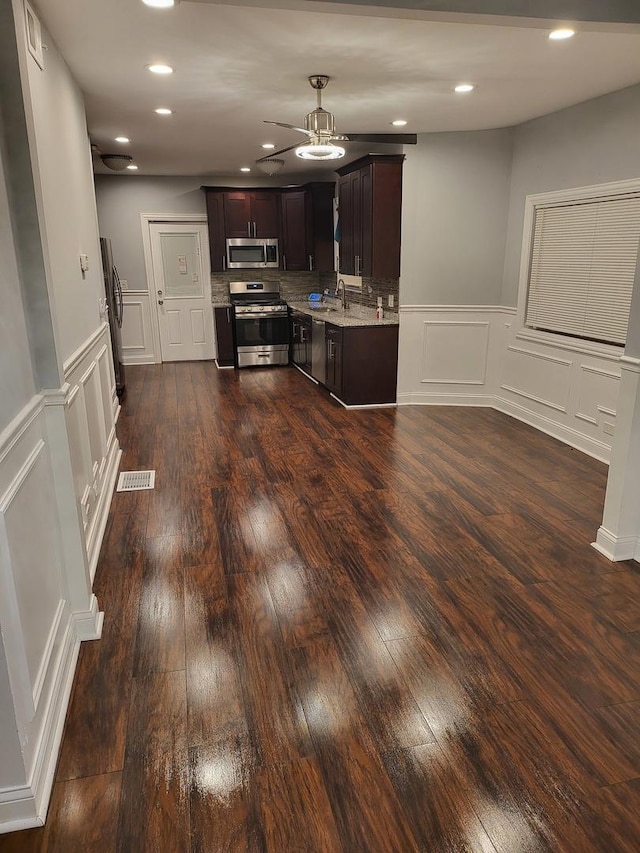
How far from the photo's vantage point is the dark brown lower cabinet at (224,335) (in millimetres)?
8414

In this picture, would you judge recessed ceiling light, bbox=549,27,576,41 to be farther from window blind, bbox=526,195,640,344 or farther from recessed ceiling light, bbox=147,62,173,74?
recessed ceiling light, bbox=147,62,173,74

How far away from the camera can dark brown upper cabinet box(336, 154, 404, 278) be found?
5.69 meters

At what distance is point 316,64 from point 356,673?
3299 millimetres

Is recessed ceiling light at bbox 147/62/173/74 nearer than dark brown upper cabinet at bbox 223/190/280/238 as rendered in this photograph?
Yes

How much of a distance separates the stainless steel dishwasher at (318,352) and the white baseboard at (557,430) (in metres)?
1.96

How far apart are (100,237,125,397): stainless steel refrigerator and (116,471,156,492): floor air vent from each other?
231 cm

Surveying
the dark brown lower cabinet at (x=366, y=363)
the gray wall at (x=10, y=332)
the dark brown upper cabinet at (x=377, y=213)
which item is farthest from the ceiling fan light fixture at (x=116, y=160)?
the gray wall at (x=10, y=332)

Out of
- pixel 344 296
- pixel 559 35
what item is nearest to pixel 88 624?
pixel 559 35

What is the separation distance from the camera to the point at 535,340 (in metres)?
5.37

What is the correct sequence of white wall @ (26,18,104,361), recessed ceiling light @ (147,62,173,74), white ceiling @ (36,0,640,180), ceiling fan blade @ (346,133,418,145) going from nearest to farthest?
white wall @ (26,18,104,361)
white ceiling @ (36,0,640,180)
recessed ceiling light @ (147,62,173,74)
ceiling fan blade @ (346,133,418,145)

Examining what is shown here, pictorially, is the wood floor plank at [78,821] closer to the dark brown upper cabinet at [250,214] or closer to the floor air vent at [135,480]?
the floor air vent at [135,480]

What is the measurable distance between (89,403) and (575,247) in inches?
155

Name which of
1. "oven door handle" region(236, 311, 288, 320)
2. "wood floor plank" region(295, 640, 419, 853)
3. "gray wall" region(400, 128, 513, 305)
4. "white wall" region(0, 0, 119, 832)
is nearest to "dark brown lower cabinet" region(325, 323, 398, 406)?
"gray wall" region(400, 128, 513, 305)

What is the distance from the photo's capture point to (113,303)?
6.62 metres
